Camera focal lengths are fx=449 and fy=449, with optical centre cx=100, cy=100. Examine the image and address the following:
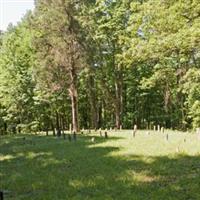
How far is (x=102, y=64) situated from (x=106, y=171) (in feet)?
145

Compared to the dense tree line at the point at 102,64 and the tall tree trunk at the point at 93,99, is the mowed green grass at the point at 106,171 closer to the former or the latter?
the dense tree line at the point at 102,64

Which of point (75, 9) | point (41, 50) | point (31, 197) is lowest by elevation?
point (31, 197)

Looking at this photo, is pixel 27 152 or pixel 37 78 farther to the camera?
pixel 37 78

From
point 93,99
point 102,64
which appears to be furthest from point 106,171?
point 93,99

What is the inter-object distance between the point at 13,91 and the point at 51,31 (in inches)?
706

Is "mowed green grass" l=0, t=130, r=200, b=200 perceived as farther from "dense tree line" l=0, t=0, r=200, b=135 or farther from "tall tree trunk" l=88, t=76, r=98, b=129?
"tall tree trunk" l=88, t=76, r=98, b=129

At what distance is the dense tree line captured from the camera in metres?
29.1

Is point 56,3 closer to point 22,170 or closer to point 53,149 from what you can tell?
point 53,149

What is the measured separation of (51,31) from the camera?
48312mm

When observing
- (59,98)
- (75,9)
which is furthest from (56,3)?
→ (59,98)

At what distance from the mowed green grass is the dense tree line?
6.73 metres

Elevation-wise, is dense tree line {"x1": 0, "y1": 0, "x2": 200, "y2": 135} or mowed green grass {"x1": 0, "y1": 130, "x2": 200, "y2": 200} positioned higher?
dense tree line {"x1": 0, "y1": 0, "x2": 200, "y2": 135}

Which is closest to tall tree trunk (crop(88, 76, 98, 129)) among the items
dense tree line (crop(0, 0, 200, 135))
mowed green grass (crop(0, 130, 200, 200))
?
dense tree line (crop(0, 0, 200, 135))

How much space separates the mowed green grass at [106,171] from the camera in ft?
51.9
